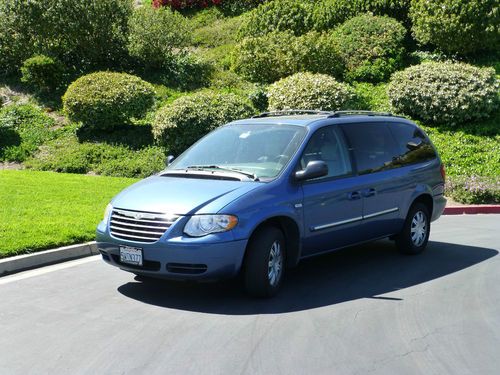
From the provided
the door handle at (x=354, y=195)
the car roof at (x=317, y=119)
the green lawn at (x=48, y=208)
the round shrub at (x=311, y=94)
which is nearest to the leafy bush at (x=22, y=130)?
the green lawn at (x=48, y=208)

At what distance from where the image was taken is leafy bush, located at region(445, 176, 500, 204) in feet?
49.1

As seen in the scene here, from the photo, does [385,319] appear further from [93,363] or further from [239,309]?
[93,363]

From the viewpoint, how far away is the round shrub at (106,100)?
19609 mm

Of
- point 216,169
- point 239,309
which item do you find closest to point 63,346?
point 239,309

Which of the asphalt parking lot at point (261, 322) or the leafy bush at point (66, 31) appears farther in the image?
the leafy bush at point (66, 31)

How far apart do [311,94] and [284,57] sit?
10.8 feet

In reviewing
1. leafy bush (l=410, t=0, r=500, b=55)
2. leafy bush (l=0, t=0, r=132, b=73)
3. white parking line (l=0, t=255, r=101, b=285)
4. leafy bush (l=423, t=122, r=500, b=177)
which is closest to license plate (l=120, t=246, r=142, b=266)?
white parking line (l=0, t=255, r=101, b=285)

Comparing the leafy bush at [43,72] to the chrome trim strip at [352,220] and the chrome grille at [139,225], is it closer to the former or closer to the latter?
the chrome trim strip at [352,220]

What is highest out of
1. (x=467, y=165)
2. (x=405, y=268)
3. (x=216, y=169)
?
(x=216, y=169)

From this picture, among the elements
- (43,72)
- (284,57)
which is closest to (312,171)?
(284,57)

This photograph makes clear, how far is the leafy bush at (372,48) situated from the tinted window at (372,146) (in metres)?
13.8

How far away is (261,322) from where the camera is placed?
6230 millimetres

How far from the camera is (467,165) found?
17.4 m

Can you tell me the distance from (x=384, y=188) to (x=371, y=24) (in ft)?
52.3
